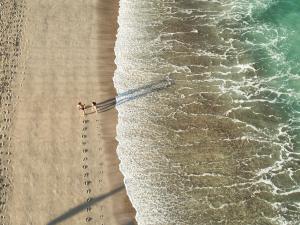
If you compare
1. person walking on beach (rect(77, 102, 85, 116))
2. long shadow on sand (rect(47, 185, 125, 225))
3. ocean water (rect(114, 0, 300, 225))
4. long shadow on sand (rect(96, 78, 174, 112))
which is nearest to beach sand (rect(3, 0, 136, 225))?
long shadow on sand (rect(47, 185, 125, 225))

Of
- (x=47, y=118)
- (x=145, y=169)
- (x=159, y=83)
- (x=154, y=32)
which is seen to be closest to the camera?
(x=145, y=169)

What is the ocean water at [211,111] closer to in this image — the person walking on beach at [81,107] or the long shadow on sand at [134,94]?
the long shadow on sand at [134,94]

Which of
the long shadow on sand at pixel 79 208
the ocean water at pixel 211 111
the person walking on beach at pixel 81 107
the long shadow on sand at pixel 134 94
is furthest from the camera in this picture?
the long shadow on sand at pixel 134 94

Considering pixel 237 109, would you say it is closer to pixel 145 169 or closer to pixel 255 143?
pixel 255 143

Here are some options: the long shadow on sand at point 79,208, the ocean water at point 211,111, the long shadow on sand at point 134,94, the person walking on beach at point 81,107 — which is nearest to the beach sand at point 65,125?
the long shadow on sand at point 79,208

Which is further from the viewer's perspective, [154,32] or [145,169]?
[154,32]

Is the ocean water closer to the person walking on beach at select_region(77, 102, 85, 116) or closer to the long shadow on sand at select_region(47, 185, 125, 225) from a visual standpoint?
the long shadow on sand at select_region(47, 185, 125, 225)

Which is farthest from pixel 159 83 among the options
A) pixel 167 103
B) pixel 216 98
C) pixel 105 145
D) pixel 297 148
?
pixel 297 148

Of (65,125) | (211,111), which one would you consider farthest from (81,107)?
(211,111)
